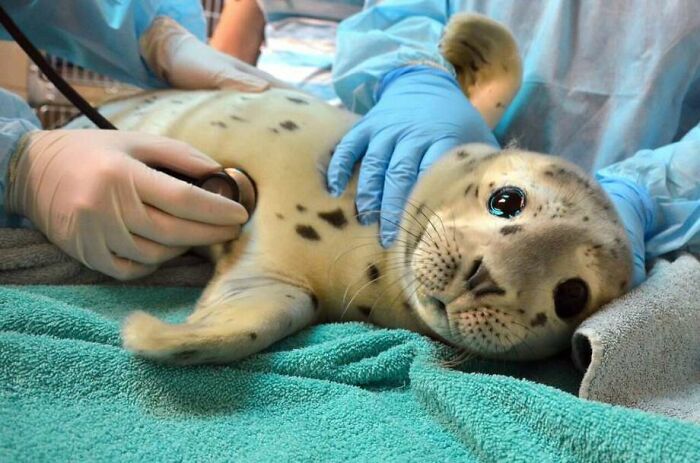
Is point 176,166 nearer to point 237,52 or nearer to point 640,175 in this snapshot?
point 640,175

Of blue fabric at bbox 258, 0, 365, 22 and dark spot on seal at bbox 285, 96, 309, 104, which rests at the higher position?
dark spot on seal at bbox 285, 96, 309, 104

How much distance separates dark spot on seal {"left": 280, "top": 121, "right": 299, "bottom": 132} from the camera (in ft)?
4.60

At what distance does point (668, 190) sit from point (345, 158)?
2.30 feet

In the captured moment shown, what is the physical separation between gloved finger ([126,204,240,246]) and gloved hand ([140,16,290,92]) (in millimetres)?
579

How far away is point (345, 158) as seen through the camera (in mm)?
1336

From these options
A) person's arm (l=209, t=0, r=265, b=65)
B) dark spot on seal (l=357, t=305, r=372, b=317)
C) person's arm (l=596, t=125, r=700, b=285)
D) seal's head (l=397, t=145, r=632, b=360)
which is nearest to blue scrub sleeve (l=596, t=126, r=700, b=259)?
person's arm (l=596, t=125, r=700, b=285)

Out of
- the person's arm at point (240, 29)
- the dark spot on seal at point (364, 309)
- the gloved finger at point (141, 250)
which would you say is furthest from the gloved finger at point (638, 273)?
the person's arm at point (240, 29)

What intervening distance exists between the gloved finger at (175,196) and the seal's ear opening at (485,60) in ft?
2.59

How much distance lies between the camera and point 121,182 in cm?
113

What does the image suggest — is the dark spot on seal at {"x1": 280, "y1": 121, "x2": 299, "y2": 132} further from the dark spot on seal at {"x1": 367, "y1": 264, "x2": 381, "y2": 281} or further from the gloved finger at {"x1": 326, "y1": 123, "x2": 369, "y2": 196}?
the dark spot on seal at {"x1": 367, "y1": 264, "x2": 381, "y2": 281}

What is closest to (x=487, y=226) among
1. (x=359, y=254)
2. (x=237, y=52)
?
(x=359, y=254)

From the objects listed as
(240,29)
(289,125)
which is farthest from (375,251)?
(240,29)

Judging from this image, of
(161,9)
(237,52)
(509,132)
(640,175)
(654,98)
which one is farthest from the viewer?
(237,52)

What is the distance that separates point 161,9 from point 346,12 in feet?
2.89
